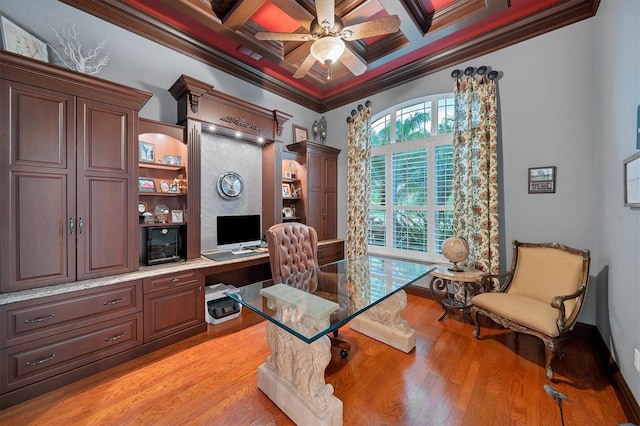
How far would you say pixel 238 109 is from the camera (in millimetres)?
3363

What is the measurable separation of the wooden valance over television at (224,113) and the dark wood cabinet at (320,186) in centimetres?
66

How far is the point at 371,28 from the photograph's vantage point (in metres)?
2.21

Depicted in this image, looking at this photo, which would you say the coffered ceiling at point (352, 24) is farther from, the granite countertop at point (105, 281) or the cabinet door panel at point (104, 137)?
the granite countertop at point (105, 281)

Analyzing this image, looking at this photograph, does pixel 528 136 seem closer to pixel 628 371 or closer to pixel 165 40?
pixel 628 371

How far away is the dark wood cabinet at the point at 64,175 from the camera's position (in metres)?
1.81

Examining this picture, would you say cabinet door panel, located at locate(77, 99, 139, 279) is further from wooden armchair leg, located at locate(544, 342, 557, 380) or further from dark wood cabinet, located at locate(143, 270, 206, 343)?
wooden armchair leg, located at locate(544, 342, 557, 380)

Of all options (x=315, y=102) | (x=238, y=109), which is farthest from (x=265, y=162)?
(x=315, y=102)

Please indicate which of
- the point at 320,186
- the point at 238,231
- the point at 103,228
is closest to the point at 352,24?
the point at 320,186

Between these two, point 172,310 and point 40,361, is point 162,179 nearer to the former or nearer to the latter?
point 172,310

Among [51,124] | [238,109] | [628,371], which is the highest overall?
[238,109]

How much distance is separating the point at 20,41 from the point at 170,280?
229cm

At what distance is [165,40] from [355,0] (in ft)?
7.29

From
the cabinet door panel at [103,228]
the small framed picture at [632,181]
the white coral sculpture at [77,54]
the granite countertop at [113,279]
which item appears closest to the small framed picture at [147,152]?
the cabinet door panel at [103,228]

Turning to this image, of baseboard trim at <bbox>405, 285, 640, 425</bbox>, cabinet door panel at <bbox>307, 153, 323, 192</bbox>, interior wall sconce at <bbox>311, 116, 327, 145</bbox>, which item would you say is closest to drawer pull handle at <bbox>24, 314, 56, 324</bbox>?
cabinet door panel at <bbox>307, 153, 323, 192</bbox>
